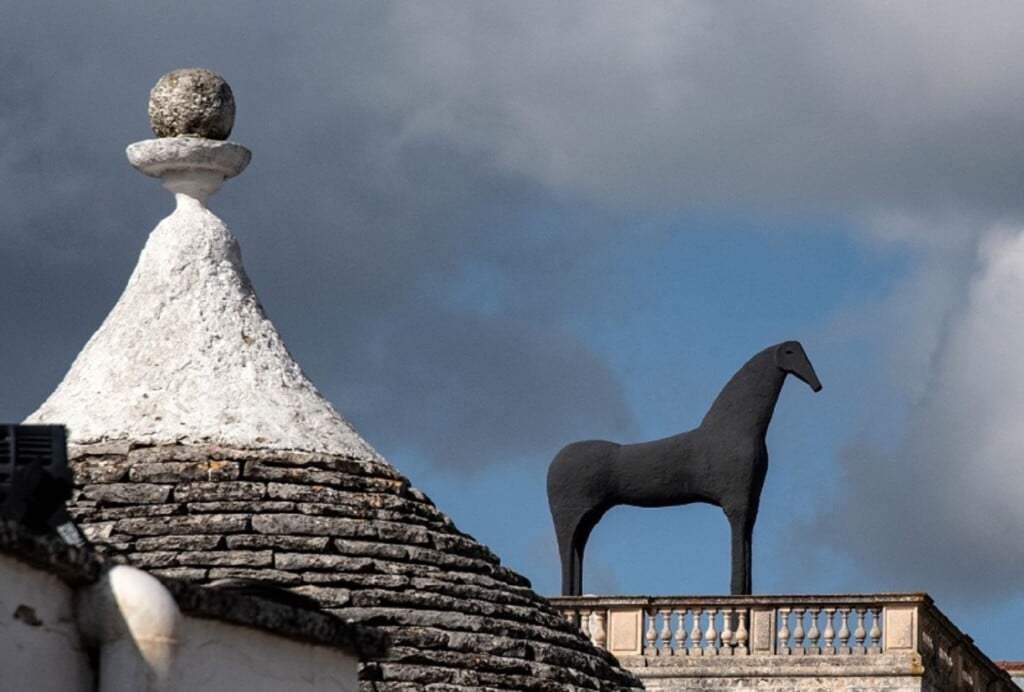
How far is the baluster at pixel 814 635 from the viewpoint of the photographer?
34344mm

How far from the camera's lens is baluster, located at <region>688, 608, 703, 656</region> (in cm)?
3456

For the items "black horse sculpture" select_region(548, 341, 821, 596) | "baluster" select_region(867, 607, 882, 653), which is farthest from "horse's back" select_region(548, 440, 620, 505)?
"baluster" select_region(867, 607, 882, 653)

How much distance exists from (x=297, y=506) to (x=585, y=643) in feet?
7.33

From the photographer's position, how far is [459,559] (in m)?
21.8

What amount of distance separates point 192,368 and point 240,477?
3.78 ft

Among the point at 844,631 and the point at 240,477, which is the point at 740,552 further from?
the point at 240,477

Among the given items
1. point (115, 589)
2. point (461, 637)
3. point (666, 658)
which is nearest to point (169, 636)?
point (115, 589)

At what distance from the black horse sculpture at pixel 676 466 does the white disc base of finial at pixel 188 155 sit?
14282 millimetres

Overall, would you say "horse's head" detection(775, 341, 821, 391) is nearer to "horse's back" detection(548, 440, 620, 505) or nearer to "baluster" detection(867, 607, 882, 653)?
"horse's back" detection(548, 440, 620, 505)

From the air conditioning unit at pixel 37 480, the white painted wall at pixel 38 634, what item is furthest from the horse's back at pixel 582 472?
the white painted wall at pixel 38 634

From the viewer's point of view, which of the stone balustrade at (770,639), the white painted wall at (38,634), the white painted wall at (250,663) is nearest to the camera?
the white painted wall at (38,634)

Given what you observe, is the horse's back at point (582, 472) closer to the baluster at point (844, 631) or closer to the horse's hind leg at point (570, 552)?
the horse's hind leg at point (570, 552)

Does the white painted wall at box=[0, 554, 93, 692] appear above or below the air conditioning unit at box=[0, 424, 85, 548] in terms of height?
below

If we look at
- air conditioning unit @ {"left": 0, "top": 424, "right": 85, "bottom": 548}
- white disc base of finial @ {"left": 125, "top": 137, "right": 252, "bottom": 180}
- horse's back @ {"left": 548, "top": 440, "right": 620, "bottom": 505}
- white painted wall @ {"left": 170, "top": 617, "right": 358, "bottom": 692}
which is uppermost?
horse's back @ {"left": 548, "top": 440, "right": 620, "bottom": 505}
